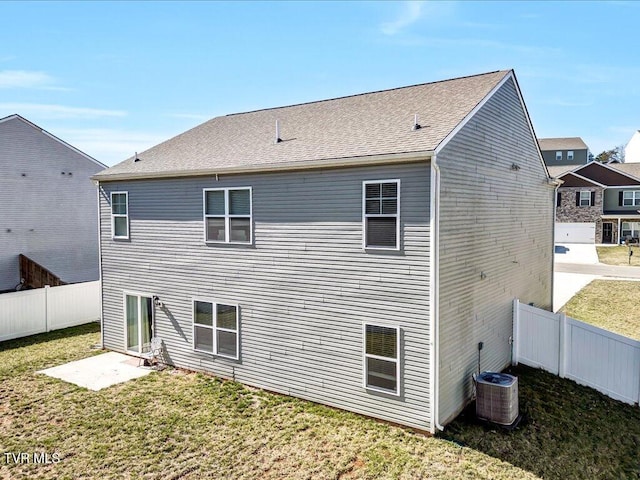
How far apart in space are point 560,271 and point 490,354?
17.6 m

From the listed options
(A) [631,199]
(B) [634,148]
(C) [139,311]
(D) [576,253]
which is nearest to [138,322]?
(C) [139,311]

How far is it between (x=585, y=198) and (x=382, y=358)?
1442 inches

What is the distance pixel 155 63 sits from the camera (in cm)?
1410

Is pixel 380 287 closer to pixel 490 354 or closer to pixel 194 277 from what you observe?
pixel 490 354

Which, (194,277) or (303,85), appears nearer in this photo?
(194,277)

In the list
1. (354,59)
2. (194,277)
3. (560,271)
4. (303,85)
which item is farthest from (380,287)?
(560,271)

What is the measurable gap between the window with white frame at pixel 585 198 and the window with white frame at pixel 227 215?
120ft

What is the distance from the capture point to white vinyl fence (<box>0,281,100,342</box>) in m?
13.8

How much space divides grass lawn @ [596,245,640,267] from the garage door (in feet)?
8.96

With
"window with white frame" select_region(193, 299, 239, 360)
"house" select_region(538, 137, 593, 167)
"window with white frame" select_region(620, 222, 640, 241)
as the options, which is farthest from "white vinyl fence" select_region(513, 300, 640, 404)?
"house" select_region(538, 137, 593, 167)

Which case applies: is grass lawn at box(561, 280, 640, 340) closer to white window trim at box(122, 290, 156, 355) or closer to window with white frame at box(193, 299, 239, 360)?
window with white frame at box(193, 299, 239, 360)

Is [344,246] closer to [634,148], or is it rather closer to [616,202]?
[616,202]

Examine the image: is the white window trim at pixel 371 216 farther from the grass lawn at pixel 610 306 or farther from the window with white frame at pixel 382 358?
the grass lawn at pixel 610 306

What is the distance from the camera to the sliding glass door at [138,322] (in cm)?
1198
